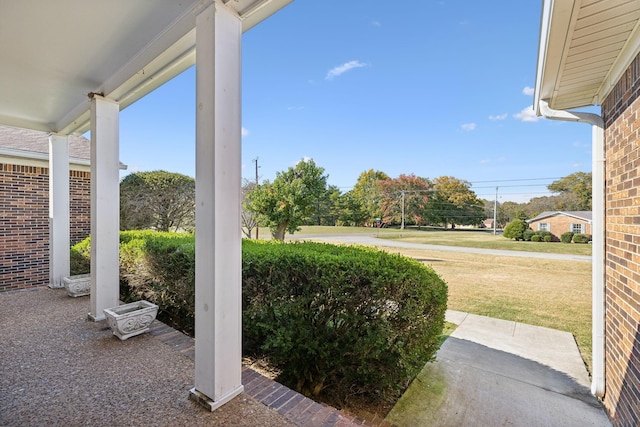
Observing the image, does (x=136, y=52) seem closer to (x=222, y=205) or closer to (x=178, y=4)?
(x=178, y=4)

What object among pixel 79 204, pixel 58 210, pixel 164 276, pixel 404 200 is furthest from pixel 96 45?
pixel 404 200

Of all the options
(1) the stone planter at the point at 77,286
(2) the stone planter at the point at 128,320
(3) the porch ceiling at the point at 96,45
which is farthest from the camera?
(1) the stone planter at the point at 77,286

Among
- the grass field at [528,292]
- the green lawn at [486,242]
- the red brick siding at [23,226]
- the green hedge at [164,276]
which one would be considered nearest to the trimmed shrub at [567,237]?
the green lawn at [486,242]

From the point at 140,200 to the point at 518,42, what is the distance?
11.6 meters

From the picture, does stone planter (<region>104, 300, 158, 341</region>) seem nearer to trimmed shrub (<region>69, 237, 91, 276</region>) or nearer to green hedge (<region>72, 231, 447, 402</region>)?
green hedge (<region>72, 231, 447, 402</region>)

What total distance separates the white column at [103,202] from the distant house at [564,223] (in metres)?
33.8

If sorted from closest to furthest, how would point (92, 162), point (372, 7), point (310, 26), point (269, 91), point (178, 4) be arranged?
point (178, 4), point (92, 162), point (372, 7), point (310, 26), point (269, 91)

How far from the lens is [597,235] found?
2834 mm

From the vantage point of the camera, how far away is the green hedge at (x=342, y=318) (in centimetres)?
249

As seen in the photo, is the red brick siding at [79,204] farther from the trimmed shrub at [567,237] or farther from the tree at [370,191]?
the tree at [370,191]

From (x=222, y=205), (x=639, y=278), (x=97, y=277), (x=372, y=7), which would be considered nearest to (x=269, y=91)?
(x=372, y=7)

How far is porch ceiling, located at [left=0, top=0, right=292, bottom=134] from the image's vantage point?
6.68ft

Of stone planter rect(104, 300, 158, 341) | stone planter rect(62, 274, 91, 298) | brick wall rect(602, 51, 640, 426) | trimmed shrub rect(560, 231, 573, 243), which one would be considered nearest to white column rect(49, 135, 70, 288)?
stone planter rect(62, 274, 91, 298)

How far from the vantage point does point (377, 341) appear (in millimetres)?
2416
